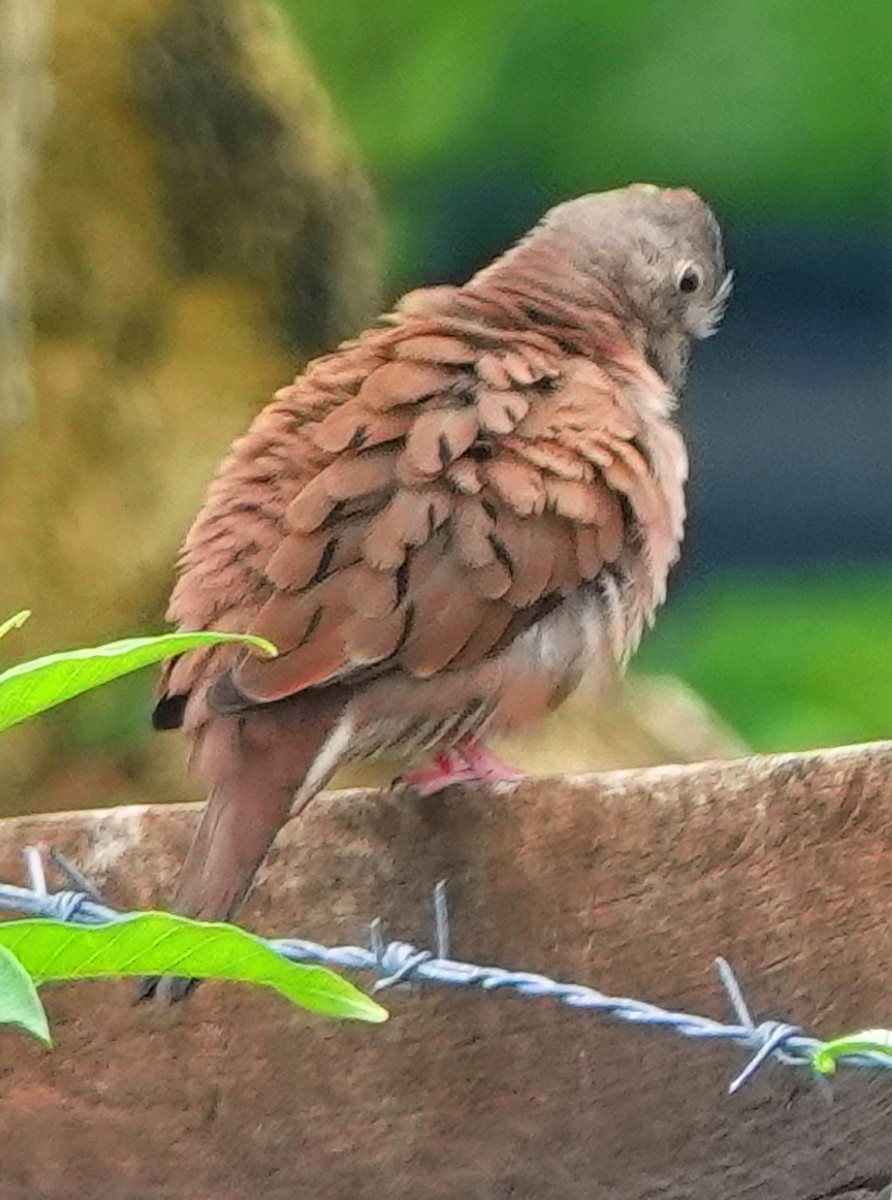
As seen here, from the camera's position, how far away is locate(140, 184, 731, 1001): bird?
1.42 meters

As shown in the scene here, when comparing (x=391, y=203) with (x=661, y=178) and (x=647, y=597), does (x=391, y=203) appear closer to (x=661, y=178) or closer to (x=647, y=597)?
(x=661, y=178)

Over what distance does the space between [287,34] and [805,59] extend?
2.05ft

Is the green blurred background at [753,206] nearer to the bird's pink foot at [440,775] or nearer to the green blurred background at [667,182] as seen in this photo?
the green blurred background at [667,182]

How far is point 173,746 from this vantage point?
2812mm

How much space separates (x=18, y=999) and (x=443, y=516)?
75 cm

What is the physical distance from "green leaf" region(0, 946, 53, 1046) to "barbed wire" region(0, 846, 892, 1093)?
13.3 inches

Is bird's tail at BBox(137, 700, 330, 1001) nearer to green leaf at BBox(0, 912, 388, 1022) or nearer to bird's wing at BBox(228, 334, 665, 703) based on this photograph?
bird's wing at BBox(228, 334, 665, 703)

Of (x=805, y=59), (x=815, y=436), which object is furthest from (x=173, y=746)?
(x=805, y=59)

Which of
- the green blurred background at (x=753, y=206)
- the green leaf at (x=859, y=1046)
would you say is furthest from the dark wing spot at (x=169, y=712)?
the green blurred background at (x=753, y=206)

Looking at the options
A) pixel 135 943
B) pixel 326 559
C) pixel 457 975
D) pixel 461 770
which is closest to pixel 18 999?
pixel 135 943

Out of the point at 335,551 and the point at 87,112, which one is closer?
the point at 335,551

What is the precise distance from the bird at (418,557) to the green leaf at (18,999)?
46cm

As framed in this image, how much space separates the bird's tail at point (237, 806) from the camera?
129cm

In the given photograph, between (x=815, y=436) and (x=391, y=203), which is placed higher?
(x=391, y=203)
